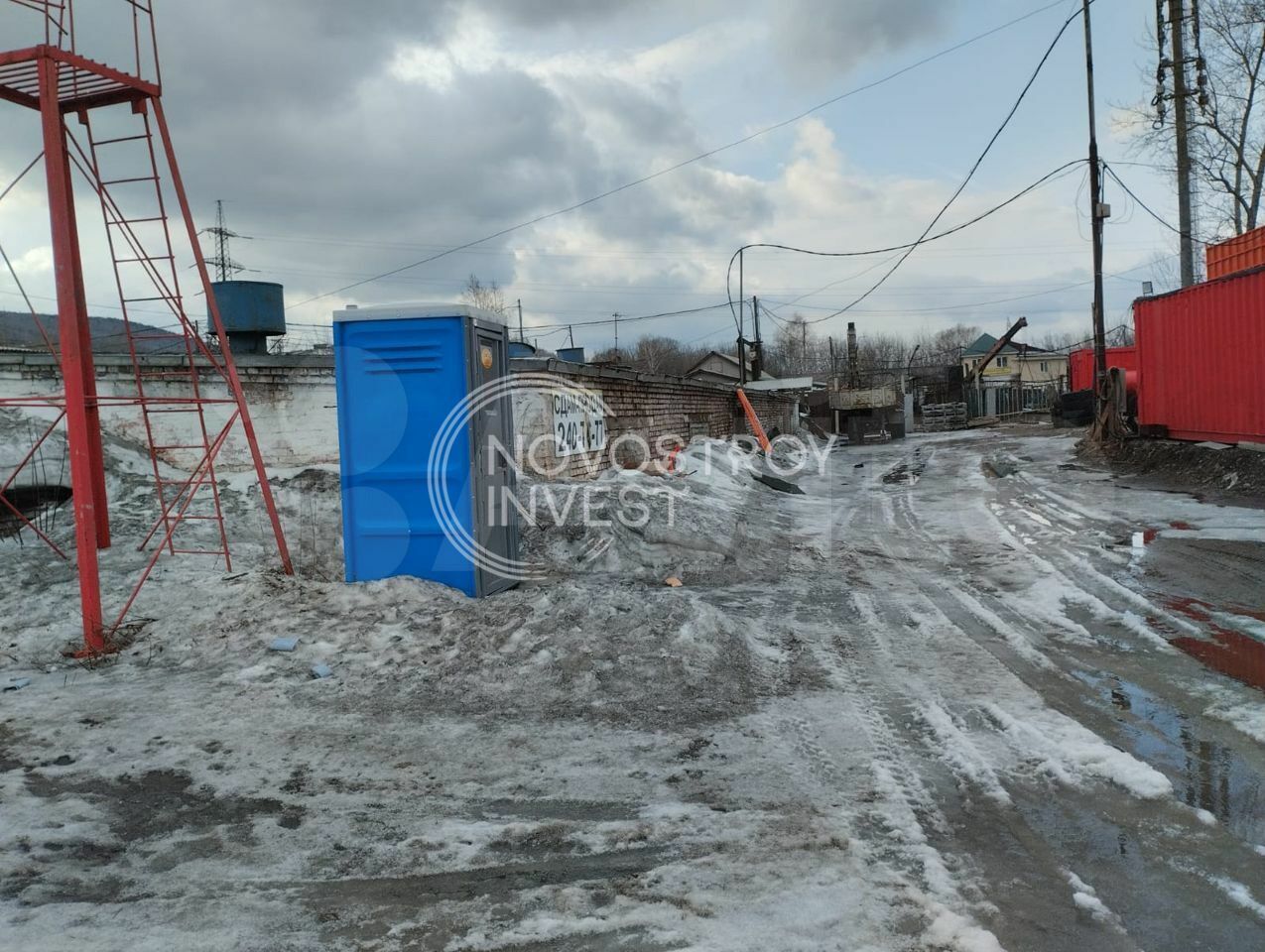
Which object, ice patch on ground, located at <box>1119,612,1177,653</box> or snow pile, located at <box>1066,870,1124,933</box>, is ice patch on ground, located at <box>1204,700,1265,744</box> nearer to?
ice patch on ground, located at <box>1119,612,1177,653</box>

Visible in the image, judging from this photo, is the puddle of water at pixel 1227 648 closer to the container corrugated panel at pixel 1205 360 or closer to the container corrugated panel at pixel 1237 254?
the container corrugated panel at pixel 1205 360

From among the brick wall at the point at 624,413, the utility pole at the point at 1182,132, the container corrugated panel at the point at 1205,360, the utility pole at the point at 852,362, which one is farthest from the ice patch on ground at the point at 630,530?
the utility pole at the point at 852,362

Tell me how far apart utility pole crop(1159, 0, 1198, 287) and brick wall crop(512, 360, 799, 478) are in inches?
482

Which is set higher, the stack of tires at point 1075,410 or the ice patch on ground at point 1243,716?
the stack of tires at point 1075,410

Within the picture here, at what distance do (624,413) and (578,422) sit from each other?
2.34m

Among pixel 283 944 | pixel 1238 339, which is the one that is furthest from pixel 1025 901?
pixel 1238 339

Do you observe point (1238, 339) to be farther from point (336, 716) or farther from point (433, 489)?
point (336, 716)

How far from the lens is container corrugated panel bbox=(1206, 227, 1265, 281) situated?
1595 cm

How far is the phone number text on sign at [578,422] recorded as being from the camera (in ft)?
36.0

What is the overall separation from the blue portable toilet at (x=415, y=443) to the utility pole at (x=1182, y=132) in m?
22.0

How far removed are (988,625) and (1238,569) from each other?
326 centimetres

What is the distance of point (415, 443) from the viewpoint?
6129mm

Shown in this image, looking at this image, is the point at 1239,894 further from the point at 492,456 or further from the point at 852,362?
the point at 852,362

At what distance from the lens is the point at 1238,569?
758 centimetres
